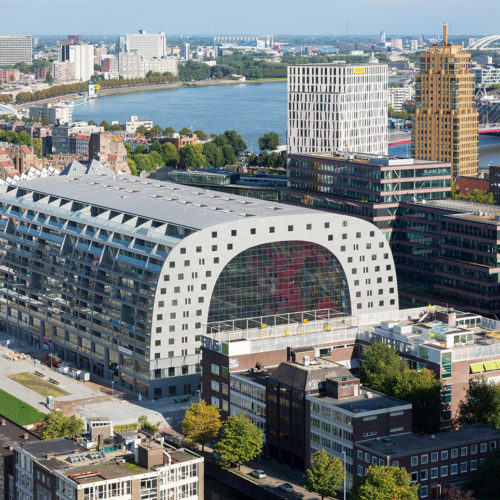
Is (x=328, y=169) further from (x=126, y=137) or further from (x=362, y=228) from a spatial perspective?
(x=126, y=137)

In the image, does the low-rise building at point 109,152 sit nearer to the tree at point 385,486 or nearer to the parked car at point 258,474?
the parked car at point 258,474

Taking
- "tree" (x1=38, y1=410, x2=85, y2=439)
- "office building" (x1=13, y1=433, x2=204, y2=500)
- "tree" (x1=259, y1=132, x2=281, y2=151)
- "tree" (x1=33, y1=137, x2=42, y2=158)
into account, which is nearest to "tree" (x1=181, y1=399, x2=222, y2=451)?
"tree" (x1=38, y1=410, x2=85, y2=439)

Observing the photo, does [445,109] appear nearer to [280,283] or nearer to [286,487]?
[280,283]

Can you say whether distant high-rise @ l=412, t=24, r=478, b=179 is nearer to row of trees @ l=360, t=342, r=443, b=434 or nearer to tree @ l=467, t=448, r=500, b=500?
row of trees @ l=360, t=342, r=443, b=434

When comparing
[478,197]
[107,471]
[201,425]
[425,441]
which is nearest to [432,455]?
[425,441]

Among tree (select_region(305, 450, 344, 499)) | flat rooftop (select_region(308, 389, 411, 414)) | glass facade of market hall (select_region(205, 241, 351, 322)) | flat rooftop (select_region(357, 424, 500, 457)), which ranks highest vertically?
glass facade of market hall (select_region(205, 241, 351, 322))

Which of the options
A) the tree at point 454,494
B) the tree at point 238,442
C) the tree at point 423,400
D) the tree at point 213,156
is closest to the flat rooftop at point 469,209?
the tree at point 423,400

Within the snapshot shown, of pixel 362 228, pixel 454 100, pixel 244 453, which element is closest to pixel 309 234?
pixel 362 228
